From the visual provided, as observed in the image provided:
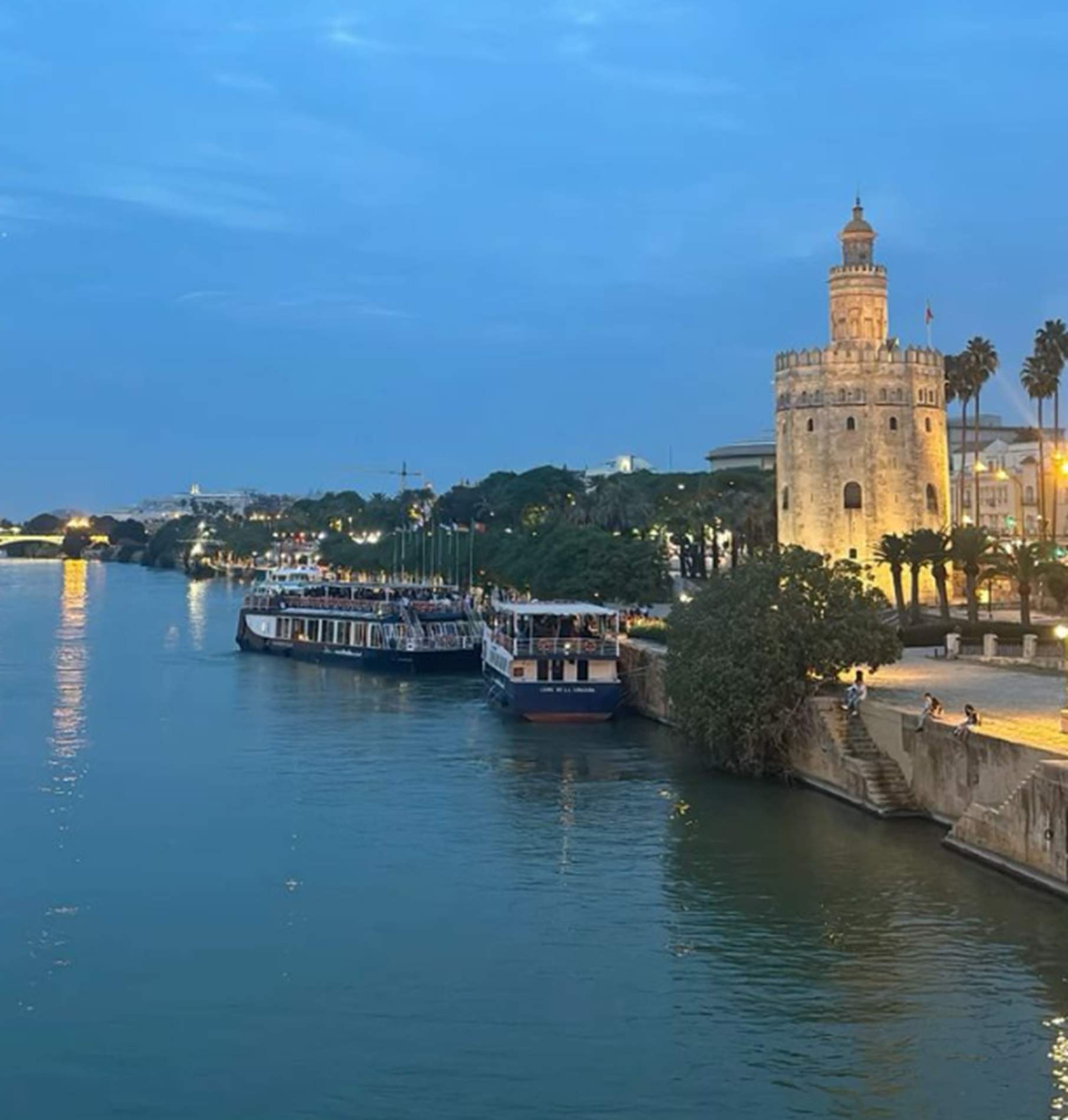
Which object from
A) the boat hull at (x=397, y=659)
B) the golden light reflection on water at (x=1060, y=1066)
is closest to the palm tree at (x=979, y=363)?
the boat hull at (x=397, y=659)

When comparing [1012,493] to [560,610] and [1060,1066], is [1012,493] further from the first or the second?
[1060,1066]

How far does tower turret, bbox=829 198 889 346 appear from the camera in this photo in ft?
231

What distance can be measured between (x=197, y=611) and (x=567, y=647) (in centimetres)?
8280

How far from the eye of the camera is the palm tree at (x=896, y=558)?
61.2 meters

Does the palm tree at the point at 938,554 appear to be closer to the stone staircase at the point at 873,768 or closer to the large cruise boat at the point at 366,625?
the stone staircase at the point at 873,768

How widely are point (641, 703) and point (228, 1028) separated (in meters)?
36.5

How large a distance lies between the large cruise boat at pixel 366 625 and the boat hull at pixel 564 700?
20292mm

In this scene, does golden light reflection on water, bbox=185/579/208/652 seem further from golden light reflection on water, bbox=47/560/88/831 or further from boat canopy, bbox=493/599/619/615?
boat canopy, bbox=493/599/619/615

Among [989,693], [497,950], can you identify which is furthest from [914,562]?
[497,950]

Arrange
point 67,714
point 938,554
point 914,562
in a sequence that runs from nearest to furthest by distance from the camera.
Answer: point 67,714 → point 938,554 → point 914,562

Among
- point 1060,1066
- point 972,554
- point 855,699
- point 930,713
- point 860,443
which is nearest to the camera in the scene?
point 1060,1066

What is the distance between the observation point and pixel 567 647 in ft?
185

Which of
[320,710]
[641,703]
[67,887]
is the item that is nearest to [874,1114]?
[67,887]

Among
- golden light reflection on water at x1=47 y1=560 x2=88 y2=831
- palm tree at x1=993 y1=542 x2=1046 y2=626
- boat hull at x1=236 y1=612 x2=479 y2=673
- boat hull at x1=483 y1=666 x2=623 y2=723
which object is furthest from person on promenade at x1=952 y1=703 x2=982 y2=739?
boat hull at x1=236 y1=612 x2=479 y2=673
